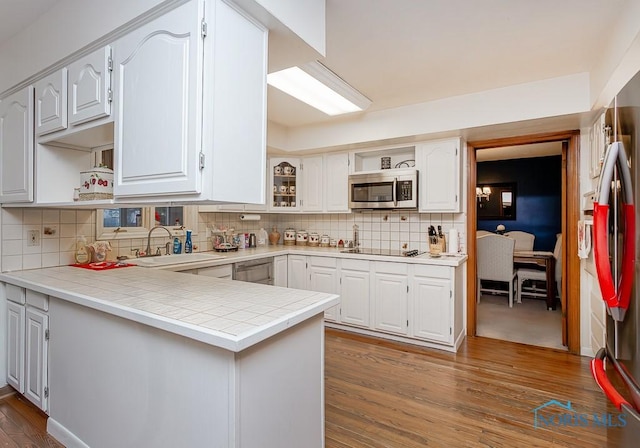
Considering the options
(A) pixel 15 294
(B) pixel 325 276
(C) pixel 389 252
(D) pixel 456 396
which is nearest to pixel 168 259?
(A) pixel 15 294

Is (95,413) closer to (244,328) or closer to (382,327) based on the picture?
(244,328)

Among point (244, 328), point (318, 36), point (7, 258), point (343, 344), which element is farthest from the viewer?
point (343, 344)

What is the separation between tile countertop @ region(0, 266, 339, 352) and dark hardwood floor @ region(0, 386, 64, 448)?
0.83m

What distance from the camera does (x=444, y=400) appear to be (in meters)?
2.24

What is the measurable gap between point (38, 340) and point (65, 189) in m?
1.00

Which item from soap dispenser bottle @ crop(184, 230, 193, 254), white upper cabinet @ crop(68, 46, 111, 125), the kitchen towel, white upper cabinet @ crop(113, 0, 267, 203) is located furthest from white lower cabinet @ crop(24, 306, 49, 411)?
the kitchen towel

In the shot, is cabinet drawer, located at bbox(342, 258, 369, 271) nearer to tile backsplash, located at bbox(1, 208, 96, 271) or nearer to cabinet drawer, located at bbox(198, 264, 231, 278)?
cabinet drawer, located at bbox(198, 264, 231, 278)

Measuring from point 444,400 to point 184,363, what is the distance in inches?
71.7

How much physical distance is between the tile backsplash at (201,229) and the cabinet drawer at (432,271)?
0.61m

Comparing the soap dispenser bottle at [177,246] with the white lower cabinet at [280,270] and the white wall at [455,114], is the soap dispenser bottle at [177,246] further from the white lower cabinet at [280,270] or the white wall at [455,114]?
the white wall at [455,114]

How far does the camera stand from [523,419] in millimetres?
2021

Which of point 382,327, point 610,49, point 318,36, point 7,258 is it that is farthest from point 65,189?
point 610,49

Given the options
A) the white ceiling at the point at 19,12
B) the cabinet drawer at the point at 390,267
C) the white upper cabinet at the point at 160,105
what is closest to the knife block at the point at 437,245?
the cabinet drawer at the point at 390,267

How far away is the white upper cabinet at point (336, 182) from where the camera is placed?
3918 mm
